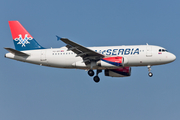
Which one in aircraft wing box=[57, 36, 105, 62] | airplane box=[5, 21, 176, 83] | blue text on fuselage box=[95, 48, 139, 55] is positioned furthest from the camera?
blue text on fuselage box=[95, 48, 139, 55]

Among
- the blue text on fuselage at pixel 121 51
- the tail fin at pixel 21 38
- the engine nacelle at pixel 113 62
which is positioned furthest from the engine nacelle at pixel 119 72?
the tail fin at pixel 21 38

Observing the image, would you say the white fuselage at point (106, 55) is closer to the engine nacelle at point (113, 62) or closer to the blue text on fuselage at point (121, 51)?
the blue text on fuselage at point (121, 51)

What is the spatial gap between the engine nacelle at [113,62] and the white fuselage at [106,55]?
50cm

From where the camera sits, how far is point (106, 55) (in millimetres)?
43312

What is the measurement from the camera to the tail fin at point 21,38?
47500 millimetres

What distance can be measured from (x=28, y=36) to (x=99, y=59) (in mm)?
12111

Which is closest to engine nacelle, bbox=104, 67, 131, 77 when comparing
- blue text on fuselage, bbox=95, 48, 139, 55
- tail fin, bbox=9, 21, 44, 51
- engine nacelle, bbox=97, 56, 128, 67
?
blue text on fuselage, bbox=95, 48, 139, 55

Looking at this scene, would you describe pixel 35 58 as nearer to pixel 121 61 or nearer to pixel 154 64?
pixel 121 61

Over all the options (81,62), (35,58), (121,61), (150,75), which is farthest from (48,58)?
(150,75)

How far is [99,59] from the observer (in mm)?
43219

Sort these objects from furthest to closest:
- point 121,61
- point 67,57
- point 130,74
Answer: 1. point 130,74
2. point 67,57
3. point 121,61

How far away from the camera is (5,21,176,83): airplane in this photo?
1658 inches

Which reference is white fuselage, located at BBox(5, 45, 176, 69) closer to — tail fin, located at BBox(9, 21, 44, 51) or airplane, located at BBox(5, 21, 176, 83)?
airplane, located at BBox(5, 21, 176, 83)

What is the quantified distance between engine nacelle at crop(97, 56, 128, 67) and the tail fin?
1011 cm
